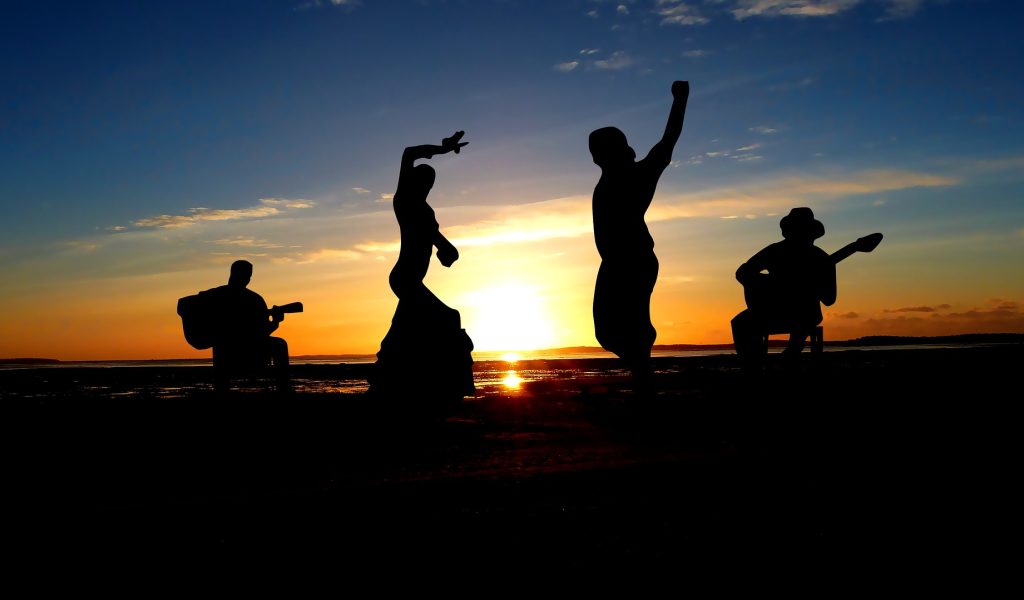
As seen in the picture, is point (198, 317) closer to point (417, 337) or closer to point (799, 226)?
point (417, 337)

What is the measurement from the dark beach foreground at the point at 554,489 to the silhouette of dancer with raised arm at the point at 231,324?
2.29m

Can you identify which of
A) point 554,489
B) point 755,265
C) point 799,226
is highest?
point 799,226

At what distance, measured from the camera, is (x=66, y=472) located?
19.2 ft

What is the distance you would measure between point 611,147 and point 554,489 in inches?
182

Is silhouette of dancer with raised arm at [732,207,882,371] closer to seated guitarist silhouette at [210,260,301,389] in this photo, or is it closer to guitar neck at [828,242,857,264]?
guitar neck at [828,242,857,264]

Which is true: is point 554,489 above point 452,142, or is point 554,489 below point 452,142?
below

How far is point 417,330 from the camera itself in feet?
31.6

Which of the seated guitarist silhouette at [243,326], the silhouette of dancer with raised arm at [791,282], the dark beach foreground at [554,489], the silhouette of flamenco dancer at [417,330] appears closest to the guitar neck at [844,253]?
the silhouette of dancer with raised arm at [791,282]

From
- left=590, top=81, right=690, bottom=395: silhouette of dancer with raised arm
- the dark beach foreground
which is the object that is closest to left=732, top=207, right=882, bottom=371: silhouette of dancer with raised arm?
the dark beach foreground

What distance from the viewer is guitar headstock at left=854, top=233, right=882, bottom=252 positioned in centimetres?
889

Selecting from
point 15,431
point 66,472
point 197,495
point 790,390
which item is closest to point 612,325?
point 790,390

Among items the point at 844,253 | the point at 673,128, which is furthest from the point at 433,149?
the point at 844,253

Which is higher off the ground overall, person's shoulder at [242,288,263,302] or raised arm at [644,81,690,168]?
raised arm at [644,81,690,168]

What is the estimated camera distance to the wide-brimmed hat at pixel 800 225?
8.99 meters
